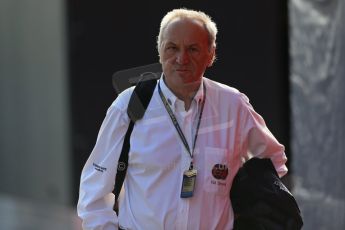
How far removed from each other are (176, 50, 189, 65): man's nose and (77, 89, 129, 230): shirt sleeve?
0.33 m

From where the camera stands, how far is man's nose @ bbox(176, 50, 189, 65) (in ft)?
12.2

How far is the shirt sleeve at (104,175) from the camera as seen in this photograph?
151 inches

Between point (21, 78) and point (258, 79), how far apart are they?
474 cm

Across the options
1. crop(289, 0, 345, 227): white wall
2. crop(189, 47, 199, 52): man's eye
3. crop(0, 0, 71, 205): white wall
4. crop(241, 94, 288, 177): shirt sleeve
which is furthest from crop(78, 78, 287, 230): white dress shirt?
crop(0, 0, 71, 205): white wall

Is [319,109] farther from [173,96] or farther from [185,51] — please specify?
[185,51]

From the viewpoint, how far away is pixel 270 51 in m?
8.17

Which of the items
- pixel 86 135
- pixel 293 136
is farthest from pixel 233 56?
pixel 86 135

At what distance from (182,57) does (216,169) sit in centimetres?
50

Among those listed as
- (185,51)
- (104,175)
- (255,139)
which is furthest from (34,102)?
(185,51)

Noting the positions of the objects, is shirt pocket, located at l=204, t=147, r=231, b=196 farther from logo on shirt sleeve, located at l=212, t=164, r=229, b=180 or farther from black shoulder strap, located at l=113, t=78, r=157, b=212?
black shoulder strap, located at l=113, t=78, r=157, b=212

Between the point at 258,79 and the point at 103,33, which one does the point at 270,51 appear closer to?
the point at 258,79

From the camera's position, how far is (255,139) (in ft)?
12.8

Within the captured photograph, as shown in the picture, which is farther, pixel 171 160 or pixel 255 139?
pixel 255 139

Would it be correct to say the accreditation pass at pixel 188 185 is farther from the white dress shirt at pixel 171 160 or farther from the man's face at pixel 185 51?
the man's face at pixel 185 51
